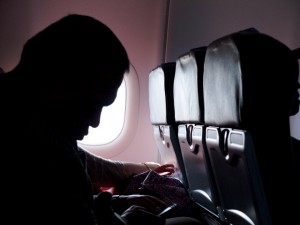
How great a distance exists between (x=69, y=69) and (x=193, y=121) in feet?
2.34

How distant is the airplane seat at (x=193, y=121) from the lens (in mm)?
1468

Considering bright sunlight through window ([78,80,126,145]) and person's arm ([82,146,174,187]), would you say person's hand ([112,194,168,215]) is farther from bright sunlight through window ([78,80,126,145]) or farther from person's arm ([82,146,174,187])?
bright sunlight through window ([78,80,126,145])

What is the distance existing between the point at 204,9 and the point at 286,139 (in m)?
2.44

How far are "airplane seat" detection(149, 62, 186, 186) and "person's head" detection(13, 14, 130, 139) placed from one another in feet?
2.90

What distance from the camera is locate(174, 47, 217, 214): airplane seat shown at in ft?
4.82

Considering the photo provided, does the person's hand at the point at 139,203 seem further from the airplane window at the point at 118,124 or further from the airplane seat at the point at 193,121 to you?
the airplane window at the point at 118,124

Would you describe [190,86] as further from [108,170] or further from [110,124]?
[110,124]

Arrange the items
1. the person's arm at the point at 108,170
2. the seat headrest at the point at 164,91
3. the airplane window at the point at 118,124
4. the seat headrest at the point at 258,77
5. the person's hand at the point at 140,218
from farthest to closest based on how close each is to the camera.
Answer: the airplane window at the point at 118,124
the person's arm at the point at 108,170
the seat headrest at the point at 164,91
the person's hand at the point at 140,218
the seat headrest at the point at 258,77

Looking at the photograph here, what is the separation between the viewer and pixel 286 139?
1.11 meters

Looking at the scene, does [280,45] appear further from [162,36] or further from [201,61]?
[162,36]

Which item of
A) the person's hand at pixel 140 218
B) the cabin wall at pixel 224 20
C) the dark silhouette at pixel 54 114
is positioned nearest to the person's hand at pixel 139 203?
the person's hand at pixel 140 218

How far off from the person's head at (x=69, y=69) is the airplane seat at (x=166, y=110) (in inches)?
34.8

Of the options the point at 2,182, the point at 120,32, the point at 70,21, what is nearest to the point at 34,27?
the point at 120,32

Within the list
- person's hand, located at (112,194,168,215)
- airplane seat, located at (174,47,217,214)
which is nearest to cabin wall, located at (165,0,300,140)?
airplane seat, located at (174,47,217,214)
